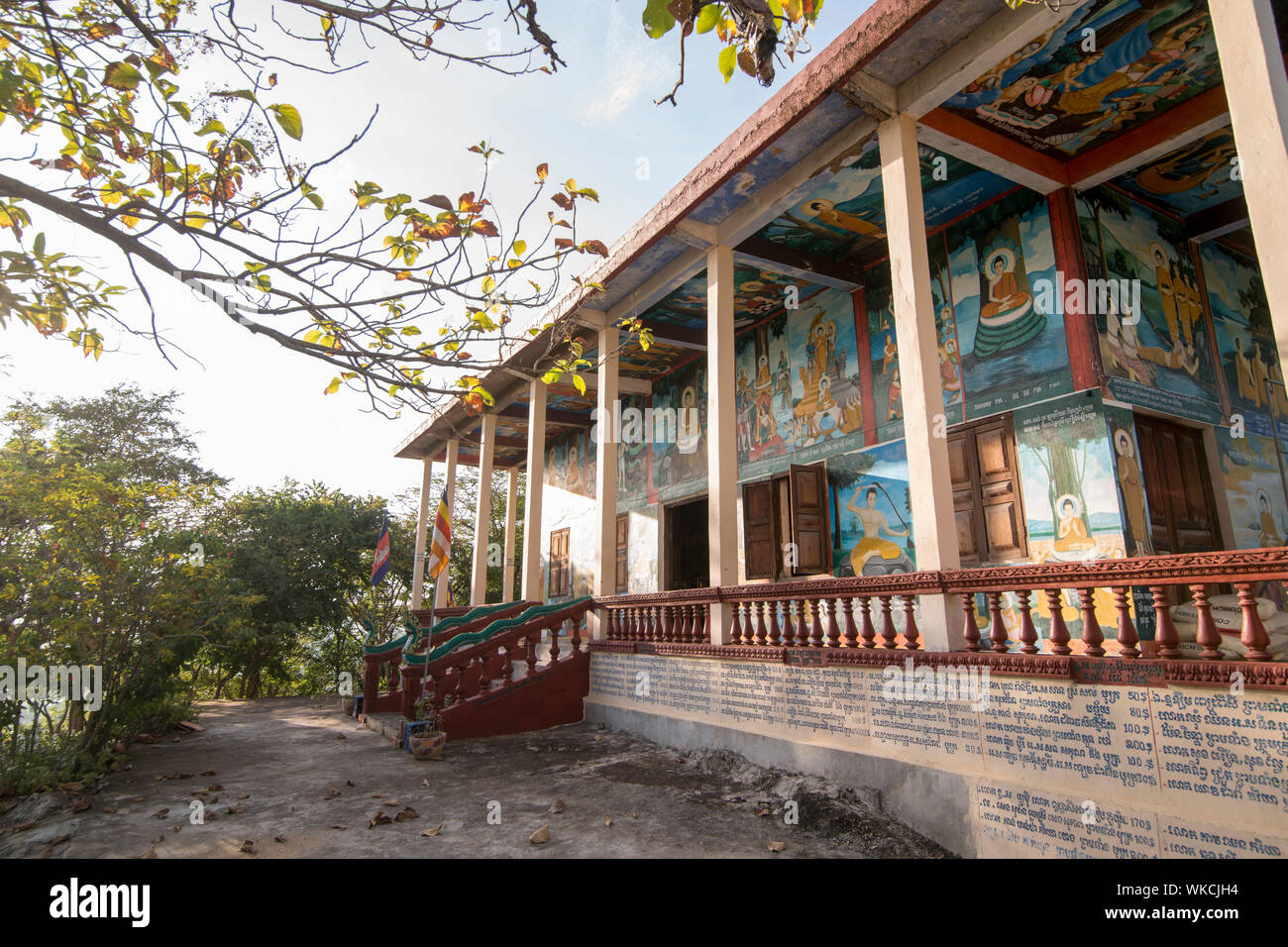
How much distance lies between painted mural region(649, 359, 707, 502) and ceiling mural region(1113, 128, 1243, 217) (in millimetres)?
Result: 6709

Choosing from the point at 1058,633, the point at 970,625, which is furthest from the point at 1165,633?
the point at 970,625

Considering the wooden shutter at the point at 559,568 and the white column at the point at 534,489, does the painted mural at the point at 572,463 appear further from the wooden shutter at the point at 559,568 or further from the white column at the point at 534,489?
the white column at the point at 534,489

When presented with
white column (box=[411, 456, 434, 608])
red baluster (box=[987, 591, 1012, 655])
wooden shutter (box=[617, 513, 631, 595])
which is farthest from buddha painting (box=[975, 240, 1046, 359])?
white column (box=[411, 456, 434, 608])

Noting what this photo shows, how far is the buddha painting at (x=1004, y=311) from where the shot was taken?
7391mm

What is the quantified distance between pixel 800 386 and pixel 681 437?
122 inches

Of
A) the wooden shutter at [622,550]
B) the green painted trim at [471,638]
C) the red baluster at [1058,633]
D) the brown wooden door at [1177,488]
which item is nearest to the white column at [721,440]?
the green painted trim at [471,638]

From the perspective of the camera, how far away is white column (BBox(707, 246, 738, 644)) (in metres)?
7.41

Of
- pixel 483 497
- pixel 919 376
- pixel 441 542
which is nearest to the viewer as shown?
pixel 919 376

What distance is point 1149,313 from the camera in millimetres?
7621

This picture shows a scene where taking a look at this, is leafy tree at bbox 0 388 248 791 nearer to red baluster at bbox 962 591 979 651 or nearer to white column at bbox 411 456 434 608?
red baluster at bbox 962 591 979 651

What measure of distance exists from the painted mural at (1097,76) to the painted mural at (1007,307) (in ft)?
2.85

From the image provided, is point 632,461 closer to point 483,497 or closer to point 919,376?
point 483,497

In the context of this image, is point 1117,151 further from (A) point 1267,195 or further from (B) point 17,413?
(B) point 17,413
